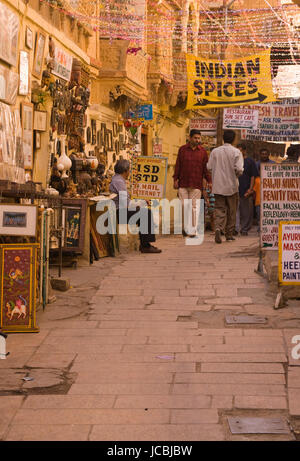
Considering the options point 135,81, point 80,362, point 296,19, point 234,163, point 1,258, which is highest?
point 296,19

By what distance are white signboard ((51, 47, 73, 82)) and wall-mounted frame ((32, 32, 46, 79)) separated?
1.87 ft

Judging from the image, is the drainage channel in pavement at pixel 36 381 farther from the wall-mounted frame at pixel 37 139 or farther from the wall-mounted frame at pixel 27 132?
the wall-mounted frame at pixel 37 139

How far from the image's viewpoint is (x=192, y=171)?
15.5 m

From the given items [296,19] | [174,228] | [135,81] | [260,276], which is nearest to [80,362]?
[260,276]

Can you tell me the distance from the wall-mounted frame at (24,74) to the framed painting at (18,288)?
14.7ft

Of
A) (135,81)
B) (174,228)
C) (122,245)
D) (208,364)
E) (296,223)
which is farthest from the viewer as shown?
(174,228)

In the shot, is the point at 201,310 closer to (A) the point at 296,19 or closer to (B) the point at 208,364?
(B) the point at 208,364

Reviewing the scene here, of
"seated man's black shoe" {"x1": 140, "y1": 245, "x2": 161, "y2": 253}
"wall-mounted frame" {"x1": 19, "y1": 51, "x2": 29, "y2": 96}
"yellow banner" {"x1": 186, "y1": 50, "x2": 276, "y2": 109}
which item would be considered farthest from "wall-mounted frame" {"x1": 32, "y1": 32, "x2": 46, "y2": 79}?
"yellow banner" {"x1": 186, "y1": 50, "x2": 276, "y2": 109}

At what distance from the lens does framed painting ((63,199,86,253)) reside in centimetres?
1143

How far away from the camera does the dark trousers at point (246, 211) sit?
18.0m

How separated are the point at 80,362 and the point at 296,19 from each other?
25.2 m

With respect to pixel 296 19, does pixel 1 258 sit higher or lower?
lower

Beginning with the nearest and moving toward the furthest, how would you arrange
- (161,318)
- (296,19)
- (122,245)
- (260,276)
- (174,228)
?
(161,318)
(260,276)
(122,245)
(174,228)
(296,19)

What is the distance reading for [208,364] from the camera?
20.6ft
